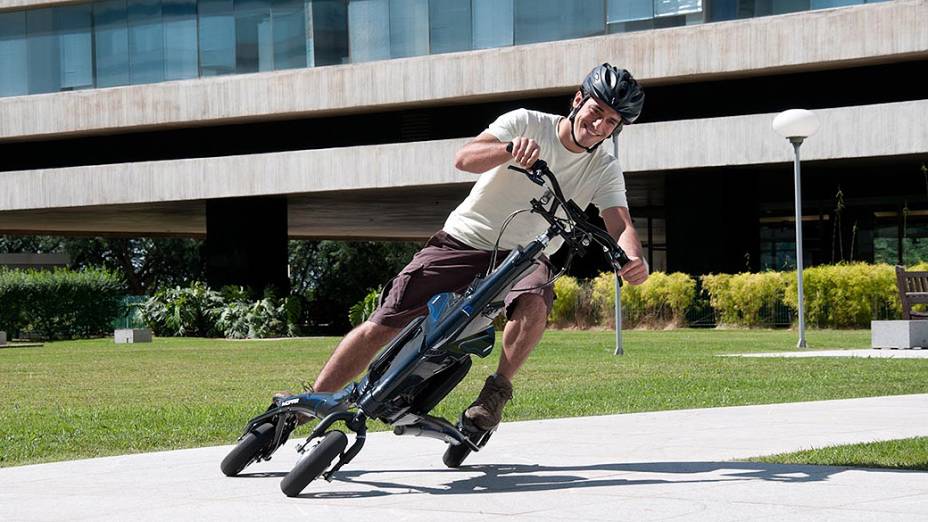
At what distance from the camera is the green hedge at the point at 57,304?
39.1 m

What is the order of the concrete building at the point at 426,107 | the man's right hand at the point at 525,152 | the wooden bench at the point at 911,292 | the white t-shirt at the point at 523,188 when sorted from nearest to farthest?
the man's right hand at the point at 525,152
the white t-shirt at the point at 523,188
the wooden bench at the point at 911,292
the concrete building at the point at 426,107

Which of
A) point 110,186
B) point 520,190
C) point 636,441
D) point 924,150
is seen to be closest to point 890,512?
point 520,190

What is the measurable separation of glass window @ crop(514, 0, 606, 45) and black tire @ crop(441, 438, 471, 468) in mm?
27698

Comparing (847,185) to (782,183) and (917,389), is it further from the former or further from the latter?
(917,389)

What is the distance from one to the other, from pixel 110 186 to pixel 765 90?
682 inches

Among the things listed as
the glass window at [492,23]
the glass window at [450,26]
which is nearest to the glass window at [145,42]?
the glass window at [450,26]

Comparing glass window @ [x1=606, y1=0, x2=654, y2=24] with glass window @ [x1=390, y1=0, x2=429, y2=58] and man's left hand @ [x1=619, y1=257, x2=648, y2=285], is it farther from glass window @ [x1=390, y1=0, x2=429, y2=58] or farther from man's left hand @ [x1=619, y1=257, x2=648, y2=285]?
man's left hand @ [x1=619, y1=257, x2=648, y2=285]

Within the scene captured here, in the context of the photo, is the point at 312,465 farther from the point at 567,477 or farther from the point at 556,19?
the point at 556,19

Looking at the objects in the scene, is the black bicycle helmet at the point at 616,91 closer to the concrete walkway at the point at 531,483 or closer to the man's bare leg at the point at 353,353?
the man's bare leg at the point at 353,353

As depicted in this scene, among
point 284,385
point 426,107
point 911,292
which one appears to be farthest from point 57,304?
point 284,385

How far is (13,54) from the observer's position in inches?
1626

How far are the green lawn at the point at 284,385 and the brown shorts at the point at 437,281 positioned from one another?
2761 mm

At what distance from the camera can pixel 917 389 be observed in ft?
40.7

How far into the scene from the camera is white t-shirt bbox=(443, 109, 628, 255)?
21.4 feet
